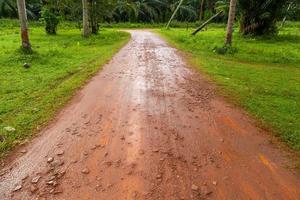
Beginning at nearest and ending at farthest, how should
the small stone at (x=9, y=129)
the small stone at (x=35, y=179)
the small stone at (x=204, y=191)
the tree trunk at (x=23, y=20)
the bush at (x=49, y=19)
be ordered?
1. the small stone at (x=204, y=191)
2. the small stone at (x=35, y=179)
3. the small stone at (x=9, y=129)
4. the tree trunk at (x=23, y=20)
5. the bush at (x=49, y=19)

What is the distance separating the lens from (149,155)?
5004 mm

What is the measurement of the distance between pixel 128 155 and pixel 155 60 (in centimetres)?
818

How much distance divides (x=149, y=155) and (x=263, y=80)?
623cm

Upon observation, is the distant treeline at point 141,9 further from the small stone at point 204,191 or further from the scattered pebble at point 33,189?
the scattered pebble at point 33,189

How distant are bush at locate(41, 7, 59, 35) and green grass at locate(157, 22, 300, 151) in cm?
1034

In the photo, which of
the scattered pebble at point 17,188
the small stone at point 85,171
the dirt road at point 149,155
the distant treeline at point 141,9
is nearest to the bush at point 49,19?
the distant treeline at point 141,9

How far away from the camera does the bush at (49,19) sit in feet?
73.9

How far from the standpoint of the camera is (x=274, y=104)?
24.8ft

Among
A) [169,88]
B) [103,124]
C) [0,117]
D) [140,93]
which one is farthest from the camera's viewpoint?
Result: [169,88]

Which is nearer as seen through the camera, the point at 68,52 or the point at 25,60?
the point at 25,60

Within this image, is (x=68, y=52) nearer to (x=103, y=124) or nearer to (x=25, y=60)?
(x=25, y=60)

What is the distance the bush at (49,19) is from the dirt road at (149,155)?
16563 mm

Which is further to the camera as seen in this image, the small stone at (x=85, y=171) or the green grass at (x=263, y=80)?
the green grass at (x=263, y=80)

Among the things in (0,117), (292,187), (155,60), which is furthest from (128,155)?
(155,60)
